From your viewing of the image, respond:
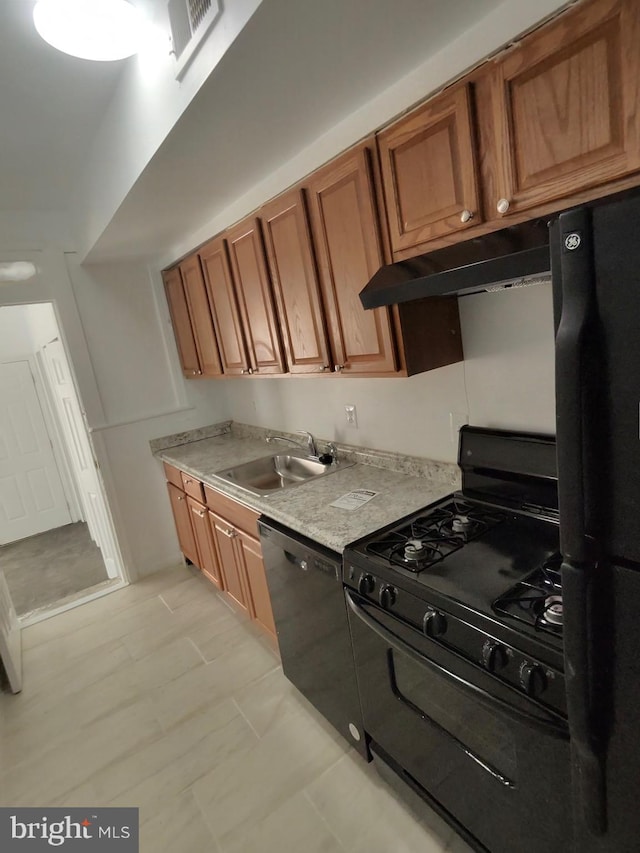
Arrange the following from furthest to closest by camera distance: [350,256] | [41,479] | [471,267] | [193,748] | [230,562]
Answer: [41,479], [230,562], [193,748], [350,256], [471,267]

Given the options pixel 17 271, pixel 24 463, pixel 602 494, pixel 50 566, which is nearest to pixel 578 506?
pixel 602 494

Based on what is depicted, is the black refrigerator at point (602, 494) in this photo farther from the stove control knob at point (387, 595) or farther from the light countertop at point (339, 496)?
the light countertop at point (339, 496)

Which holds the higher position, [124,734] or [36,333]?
[36,333]

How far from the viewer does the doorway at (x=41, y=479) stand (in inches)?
145

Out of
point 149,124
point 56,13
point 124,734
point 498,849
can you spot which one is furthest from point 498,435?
point 124,734

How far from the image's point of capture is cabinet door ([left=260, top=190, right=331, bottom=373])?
6.04 ft

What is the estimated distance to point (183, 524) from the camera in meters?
3.27

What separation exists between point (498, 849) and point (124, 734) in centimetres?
165

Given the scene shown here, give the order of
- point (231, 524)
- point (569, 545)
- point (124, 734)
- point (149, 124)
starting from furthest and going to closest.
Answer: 1. point (231, 524)
2. point (124, 734)
3. point (149, 124)
4. point (569, 545)

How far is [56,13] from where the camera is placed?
127 cm

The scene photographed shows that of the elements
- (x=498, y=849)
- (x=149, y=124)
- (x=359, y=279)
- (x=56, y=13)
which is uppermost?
(x=56, y=13)

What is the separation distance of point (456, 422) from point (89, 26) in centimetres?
177

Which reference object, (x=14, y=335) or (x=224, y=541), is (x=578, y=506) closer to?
(x=224, y=541)

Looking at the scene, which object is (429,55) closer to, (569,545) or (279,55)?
(279,55)
